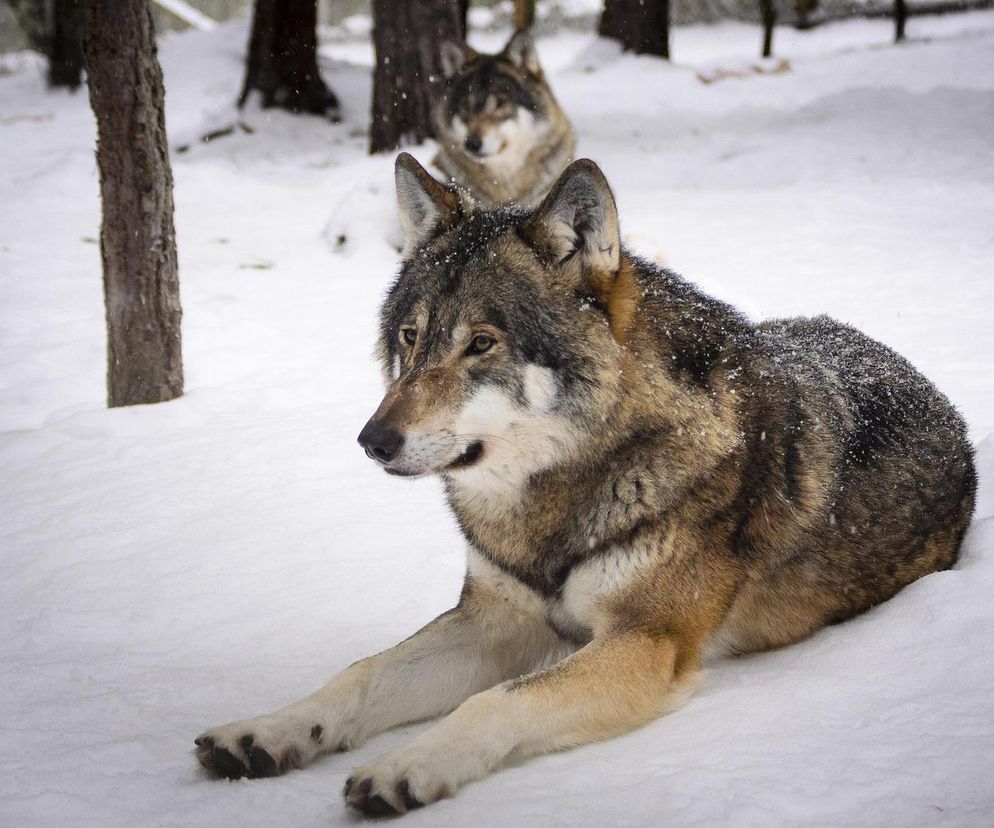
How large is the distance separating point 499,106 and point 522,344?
267 inches

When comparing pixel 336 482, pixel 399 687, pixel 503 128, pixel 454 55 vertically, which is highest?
pixel 454 55

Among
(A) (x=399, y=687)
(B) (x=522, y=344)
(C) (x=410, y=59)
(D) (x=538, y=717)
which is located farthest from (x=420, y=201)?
(C) (x=410, y=59)

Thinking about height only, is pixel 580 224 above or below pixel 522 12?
above

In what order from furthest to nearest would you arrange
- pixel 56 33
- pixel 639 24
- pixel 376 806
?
pixel 56 33, pixel 639 24, pixel 376 806

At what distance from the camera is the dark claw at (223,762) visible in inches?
96.7

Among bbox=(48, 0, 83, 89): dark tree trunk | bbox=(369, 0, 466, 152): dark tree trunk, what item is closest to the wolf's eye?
bbox=(369, 0, 466, 152): dark tree trunk

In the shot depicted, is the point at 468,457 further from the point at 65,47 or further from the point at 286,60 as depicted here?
Answer: the point at 65,47

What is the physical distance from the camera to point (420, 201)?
3.23 metres

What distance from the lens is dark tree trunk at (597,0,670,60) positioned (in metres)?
15.3

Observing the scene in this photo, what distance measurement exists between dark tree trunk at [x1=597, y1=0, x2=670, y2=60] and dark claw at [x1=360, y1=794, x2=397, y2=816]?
15.1 m

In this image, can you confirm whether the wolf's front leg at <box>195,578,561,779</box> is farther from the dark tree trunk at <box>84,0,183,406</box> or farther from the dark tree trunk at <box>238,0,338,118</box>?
the dark tree trunk at <box>238,0,338,118</box>

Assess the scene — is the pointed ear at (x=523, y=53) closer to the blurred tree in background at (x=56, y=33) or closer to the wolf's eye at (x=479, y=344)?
the wolf's eye at (x=479, y=344)

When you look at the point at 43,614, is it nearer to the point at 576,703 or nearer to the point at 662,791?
the point at 576,703

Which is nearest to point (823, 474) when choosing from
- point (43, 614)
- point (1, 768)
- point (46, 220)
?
point (1, 768)
